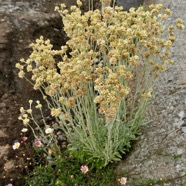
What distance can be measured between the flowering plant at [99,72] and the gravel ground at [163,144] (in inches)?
6.6

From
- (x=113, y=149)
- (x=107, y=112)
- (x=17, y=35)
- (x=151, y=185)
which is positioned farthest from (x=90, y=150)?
(x=17, y=35)

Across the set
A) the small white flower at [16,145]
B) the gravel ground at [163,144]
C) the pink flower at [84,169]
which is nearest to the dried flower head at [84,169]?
the pink flower at [84,169]

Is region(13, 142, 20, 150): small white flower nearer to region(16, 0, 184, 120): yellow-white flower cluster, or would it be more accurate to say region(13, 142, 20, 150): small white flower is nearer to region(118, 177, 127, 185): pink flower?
region(16, 0, 184, 120): yellow-white flower cluster

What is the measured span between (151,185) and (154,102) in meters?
1.18

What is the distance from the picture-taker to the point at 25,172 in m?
4.17

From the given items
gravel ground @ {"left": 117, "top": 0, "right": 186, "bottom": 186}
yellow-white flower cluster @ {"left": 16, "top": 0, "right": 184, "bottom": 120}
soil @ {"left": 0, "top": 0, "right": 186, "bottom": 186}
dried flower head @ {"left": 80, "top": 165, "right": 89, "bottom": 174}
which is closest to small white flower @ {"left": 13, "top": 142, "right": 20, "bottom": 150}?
soil @ {"left": 0, "top": 0, "right": 186, "bottom": 186}

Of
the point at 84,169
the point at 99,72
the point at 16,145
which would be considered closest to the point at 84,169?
the point at 84,169

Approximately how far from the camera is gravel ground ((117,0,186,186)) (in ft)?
12.4

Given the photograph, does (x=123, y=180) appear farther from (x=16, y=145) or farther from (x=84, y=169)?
(x=16, y=145)

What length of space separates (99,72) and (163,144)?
1247 mm

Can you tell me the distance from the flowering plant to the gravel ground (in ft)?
0.55

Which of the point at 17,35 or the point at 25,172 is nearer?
the point at 25,172

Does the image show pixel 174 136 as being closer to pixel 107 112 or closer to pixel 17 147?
pixel 107 112

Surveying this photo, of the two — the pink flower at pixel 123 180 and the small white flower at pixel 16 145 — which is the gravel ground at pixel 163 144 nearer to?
the pink flower at pixel 123 180
